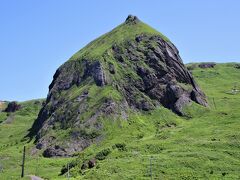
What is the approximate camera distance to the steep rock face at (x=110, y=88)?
14775 centimetres

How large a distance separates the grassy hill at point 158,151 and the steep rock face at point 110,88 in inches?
219

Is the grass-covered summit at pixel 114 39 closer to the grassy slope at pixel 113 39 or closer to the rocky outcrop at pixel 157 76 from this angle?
the grassy slope at pixel 113 39

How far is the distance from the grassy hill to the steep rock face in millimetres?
5552

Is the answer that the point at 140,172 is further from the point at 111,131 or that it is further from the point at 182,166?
the point at 111,131

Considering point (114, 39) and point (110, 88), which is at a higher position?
point (114, 39)

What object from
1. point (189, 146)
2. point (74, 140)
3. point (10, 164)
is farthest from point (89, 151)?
point (189, 146)

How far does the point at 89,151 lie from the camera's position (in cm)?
13112

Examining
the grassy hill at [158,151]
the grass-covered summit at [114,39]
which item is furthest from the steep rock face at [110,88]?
the grassy hill at [158,151]

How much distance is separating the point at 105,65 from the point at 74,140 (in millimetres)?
41420

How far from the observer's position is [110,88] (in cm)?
16238

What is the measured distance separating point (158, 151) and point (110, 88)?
2076 inches

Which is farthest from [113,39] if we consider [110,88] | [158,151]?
[158,151]

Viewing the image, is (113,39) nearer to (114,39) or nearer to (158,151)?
(114,39)

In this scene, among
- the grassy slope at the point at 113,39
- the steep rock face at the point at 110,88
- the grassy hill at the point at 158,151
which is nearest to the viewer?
the grassy hill at the point at 158,151
